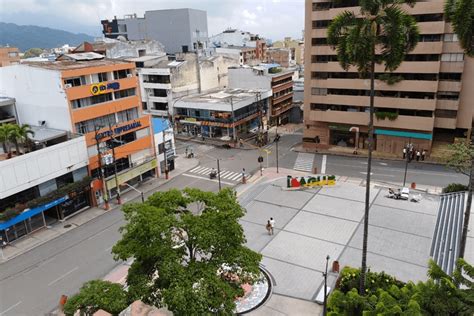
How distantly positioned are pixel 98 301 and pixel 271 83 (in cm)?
6013

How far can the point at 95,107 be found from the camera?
40.6m

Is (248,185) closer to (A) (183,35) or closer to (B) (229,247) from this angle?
(B) (229,247)

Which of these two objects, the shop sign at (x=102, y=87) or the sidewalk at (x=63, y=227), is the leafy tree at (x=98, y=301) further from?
the shop sign at (x=102, y=87)

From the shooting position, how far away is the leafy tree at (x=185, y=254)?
15.8m

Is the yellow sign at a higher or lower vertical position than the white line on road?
higher

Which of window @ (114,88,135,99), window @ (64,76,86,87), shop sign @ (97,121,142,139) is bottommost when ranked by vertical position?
shop sign @ (97,121,142,139)

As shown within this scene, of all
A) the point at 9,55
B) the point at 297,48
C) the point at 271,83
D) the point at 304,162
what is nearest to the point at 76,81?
the point at 304,162

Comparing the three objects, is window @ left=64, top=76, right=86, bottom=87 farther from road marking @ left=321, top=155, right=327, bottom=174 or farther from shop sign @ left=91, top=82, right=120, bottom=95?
road marking @ left=321, top=155, right=327, bottom=174

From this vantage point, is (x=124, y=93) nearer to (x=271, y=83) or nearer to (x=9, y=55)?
(x=271, y=83)

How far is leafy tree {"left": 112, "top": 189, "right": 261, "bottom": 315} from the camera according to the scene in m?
15.8

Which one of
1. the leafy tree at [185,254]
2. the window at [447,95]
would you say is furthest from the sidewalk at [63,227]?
the window at [447,95]

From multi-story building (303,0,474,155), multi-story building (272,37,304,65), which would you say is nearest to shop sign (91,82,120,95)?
multi-story building (303,0,474,155)

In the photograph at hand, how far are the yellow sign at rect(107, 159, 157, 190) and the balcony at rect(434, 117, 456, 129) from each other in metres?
38.6

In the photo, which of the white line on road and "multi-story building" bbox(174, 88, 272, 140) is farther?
"multi-story building" bbox(174, 88, 272, 140)
